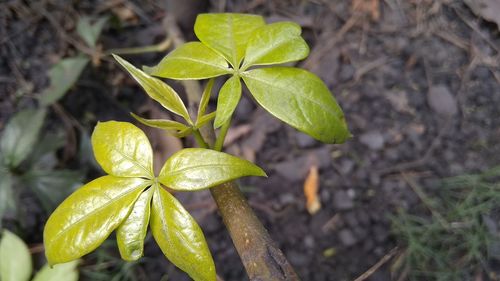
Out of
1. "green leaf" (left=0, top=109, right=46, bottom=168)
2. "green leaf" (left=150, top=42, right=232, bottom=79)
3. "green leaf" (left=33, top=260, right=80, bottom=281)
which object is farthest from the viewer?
"green leaf" (left=0, top=109, right=46, bottom=168)

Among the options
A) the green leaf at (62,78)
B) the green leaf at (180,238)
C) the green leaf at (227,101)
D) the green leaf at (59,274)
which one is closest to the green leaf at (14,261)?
the green leaf at (59,274)

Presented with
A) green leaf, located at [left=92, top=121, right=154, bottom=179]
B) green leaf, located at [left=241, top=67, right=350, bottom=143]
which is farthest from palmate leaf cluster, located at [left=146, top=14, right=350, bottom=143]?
green leaf, located at [left=92, top=121, right=154, bottom=179]

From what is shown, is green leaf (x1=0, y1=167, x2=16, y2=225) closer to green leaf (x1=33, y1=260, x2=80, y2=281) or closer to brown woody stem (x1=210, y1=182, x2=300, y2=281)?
green leaf (x1=33, y1=260, x2=80, y2=281)

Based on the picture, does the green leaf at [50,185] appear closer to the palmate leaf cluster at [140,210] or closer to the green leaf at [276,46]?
the palmate leaf cluster at [140,210]

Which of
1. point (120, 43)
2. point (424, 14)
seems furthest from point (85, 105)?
point (424, 14)

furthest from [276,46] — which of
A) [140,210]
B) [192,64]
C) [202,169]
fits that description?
[140,210]

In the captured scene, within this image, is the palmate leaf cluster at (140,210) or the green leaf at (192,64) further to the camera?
the green leaf at (192,64)
